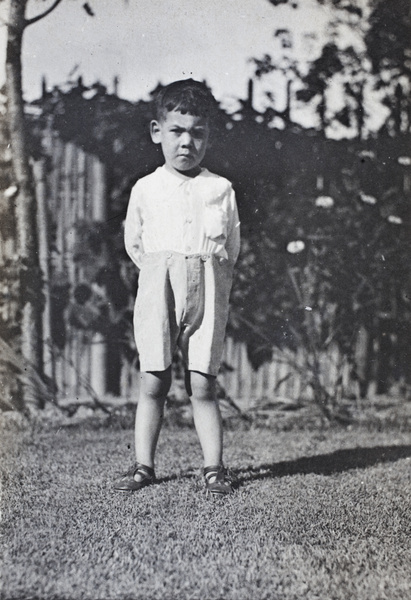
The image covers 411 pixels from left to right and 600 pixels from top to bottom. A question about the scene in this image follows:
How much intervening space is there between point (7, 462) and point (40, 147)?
6.59ft

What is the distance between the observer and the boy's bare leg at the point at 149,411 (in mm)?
2896

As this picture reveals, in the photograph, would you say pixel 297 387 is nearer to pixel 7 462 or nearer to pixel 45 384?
pixel 45 384

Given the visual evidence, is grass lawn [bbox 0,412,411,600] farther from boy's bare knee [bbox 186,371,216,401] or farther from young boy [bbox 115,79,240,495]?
boy's bare knee [bbox 186,371,216,401]

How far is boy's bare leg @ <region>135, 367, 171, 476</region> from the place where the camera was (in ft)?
9.50

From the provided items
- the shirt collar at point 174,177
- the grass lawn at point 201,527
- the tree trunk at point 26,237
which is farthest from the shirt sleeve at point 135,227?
the tree trunk at point 26,237

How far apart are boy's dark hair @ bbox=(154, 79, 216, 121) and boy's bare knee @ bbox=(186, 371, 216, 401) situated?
1112 millimetres

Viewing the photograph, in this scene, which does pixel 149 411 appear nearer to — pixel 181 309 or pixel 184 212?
pixel 181 309

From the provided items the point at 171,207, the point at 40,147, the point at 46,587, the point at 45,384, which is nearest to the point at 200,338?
the point at 171,207

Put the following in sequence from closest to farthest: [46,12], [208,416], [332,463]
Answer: [208,416], [46,12], [332,463]

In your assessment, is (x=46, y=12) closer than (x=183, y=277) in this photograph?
No

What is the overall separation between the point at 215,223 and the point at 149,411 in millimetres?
855

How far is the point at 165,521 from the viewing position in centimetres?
253

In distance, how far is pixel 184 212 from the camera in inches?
112

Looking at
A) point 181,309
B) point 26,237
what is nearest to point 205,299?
point 181,309
